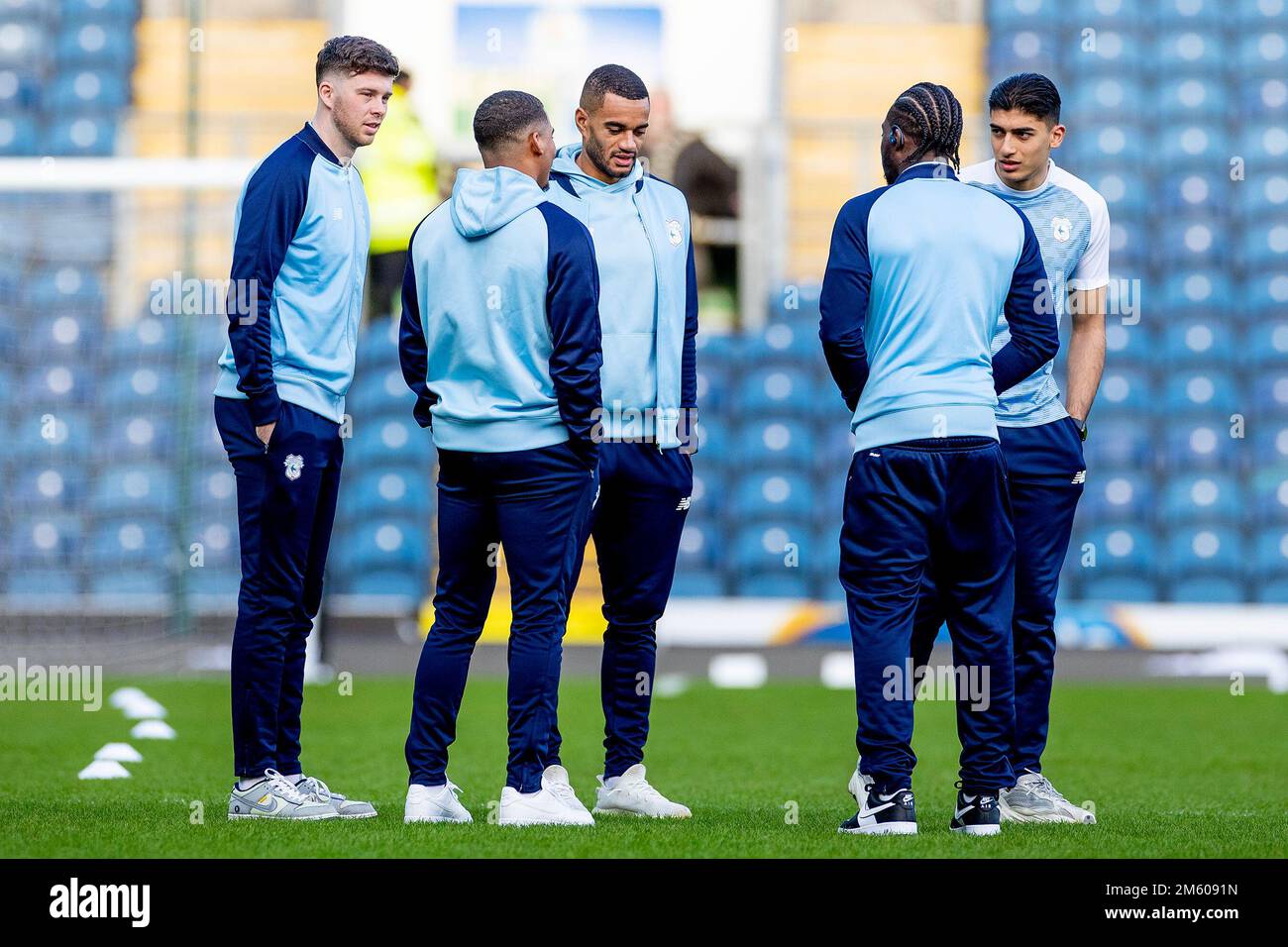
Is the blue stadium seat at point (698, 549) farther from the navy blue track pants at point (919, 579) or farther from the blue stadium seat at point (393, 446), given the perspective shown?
the navy blue track pants at point (919, 579)

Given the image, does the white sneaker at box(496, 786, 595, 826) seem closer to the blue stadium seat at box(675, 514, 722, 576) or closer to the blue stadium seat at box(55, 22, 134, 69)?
the blue stadium seat at box(675, 514, 722, 576)

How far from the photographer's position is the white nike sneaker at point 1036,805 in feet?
13.8

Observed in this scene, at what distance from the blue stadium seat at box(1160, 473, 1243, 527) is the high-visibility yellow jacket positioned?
4902 mm

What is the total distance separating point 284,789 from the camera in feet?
13.5

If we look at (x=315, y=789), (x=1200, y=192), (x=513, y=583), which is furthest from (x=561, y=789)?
(x=1200, y=192)

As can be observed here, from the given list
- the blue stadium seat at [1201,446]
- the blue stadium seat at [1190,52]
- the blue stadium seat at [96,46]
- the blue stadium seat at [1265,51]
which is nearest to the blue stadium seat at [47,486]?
the blue stadium seat at [96,46]

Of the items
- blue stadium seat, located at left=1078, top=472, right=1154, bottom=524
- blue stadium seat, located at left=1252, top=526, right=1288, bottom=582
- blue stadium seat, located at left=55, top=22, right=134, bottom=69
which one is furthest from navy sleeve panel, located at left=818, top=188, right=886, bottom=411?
blue stadium seat, located at left=55, top=22, right=134, bottom=69

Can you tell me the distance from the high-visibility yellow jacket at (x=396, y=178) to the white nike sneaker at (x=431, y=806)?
728 centimetres

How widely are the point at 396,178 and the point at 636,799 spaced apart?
286 inches

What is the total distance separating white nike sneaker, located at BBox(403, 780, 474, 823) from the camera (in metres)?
3.97

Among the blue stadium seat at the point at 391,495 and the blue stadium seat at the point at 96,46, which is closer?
the blue stadium seat at the point at 391,495

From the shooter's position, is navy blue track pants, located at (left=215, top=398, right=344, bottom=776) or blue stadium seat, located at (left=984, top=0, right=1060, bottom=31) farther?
blue stadium seat, located at (left=984, top=0, right=1060, bottom=31)

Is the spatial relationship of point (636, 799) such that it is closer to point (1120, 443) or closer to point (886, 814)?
point (886, 814)
